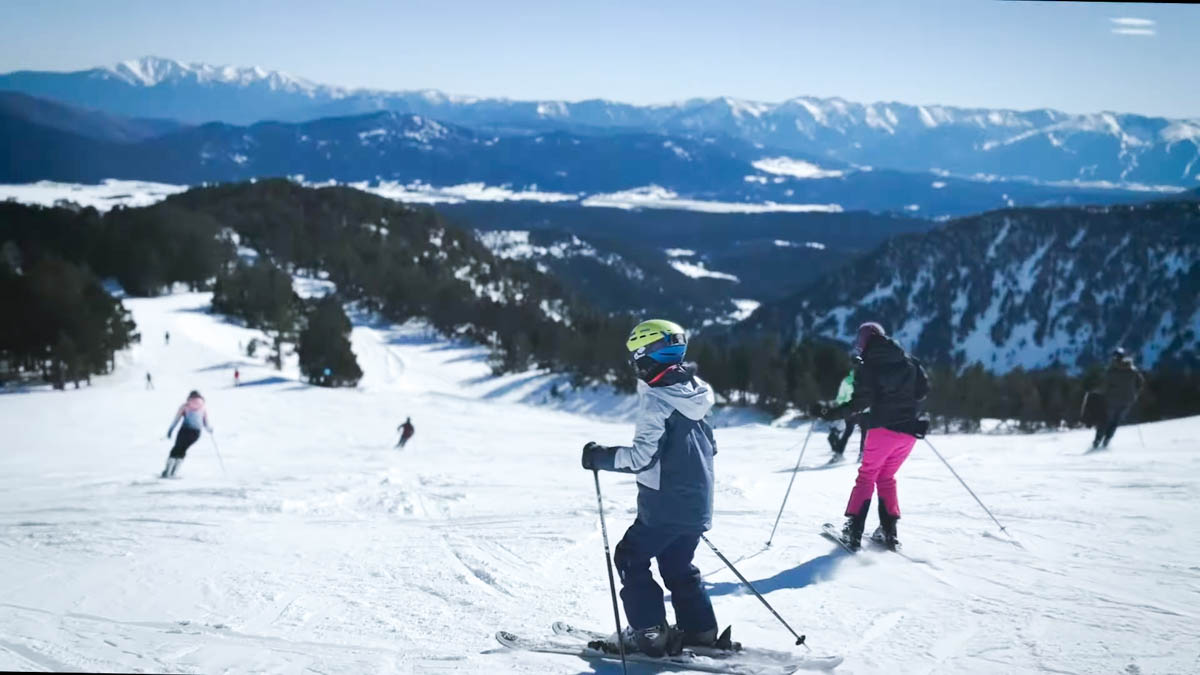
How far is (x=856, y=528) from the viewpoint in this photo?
278 inches

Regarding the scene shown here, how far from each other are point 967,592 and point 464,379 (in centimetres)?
5746

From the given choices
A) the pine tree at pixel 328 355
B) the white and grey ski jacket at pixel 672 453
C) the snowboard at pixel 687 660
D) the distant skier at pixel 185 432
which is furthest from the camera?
the pine tree at pixel 328 355

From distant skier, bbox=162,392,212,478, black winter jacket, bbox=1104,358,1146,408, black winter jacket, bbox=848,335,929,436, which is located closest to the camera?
black winter jacket, bbox=848,335,929,436

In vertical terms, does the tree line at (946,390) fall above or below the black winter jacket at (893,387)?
below

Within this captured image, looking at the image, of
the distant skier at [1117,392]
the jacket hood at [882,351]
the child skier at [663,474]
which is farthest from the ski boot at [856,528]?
the distant skier at [1117,392]

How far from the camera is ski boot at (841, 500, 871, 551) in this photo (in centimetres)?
702

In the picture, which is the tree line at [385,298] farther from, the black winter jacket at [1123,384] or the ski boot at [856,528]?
the ski boot at [856,528]

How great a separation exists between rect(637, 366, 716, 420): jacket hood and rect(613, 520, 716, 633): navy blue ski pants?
796 millimetres

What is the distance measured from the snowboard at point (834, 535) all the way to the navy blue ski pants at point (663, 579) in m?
2.65

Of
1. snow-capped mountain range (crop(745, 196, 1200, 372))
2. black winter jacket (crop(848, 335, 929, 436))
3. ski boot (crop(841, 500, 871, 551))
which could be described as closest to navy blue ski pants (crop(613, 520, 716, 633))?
ski boot (crop(841, 500, 871, 551))

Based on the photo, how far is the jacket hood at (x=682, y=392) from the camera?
4648mm

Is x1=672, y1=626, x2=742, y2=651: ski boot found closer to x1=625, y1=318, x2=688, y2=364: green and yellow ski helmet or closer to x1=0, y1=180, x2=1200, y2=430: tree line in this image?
x1=625, y1=318, x2=688, y2=364: green and yellow ski helmet

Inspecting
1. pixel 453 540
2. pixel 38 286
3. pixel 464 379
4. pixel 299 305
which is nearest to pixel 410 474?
pixel 453 540

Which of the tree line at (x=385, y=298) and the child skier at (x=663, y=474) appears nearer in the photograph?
the child skier at (x=663, y=474)
